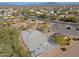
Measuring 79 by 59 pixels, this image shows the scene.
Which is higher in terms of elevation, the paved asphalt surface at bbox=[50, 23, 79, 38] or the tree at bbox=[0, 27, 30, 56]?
the paved asphalt surface at bbox=[50, 23, 79, 38]

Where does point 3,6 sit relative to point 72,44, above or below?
above

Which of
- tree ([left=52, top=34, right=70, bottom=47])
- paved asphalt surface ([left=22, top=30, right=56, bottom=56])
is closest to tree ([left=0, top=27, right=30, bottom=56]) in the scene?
paved asphalt surface ([left=22, top=30, right=56, bottom=56])

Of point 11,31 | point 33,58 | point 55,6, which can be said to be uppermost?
point 55,6

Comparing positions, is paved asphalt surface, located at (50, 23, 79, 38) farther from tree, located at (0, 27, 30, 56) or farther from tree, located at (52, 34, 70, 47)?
tree, located at (0, 27, 30, 56)

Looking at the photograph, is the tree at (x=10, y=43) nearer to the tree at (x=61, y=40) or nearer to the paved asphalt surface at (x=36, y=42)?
the paved asphalt surface at (x=36, y=42)

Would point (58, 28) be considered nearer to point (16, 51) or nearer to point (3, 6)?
point (16, 51)

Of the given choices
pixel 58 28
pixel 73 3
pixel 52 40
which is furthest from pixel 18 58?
pixel 73 3
